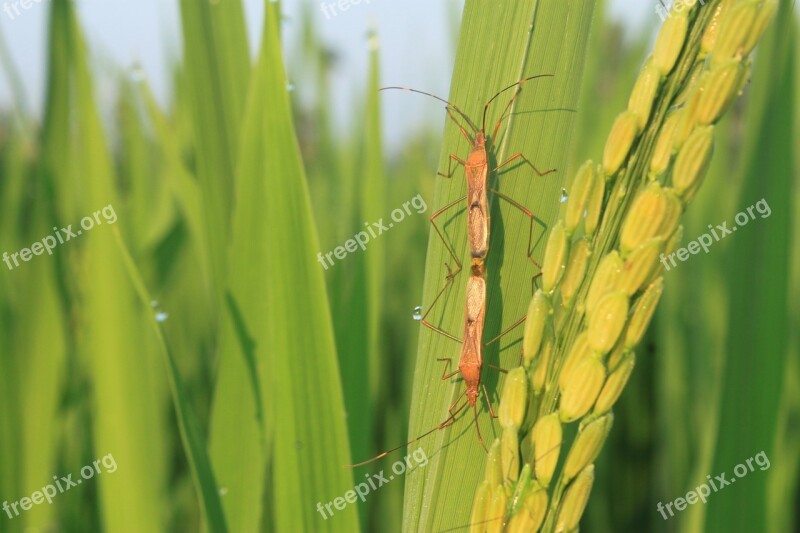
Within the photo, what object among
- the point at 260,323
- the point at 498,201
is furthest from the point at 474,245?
the point at 260,323

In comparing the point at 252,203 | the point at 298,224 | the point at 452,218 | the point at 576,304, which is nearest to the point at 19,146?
the point at 252,203

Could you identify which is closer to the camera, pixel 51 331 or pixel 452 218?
pixel 452 218

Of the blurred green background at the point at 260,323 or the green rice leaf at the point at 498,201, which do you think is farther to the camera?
the blurred green background at the point at 260,323

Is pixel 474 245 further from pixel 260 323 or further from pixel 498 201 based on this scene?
pixel 260 323

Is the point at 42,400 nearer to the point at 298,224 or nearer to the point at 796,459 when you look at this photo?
the point at 298,224

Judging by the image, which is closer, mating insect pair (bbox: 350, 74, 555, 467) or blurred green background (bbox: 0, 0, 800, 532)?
mating insect pair (bbox: 350, 74, 555, 467)

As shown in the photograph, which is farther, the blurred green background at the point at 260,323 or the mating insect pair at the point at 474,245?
the blurred green background at the point at 260,323
